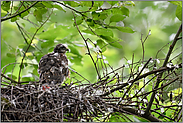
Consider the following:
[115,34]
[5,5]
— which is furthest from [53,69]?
[115,34]

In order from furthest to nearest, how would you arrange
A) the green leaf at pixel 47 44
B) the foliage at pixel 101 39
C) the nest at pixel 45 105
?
1. the green leaf at pixel 47 44
2. the foliage at pixel 101 39
3. the nest at pixel 45 105

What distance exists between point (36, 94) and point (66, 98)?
0.16m

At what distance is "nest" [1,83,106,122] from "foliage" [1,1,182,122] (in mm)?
96

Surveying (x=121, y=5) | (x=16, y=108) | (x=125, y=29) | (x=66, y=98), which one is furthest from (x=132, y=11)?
(x=16, y=108)

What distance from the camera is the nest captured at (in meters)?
0.89

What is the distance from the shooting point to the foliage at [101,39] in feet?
3.61

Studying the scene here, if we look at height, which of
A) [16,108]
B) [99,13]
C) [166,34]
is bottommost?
[16,108]

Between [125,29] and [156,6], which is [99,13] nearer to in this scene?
[125,29]

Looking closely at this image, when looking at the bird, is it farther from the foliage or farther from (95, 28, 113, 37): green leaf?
(95, 28, 113, 37): green leaf

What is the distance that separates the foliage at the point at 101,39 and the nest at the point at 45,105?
10 centimetres

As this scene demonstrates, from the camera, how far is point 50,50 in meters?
1.67

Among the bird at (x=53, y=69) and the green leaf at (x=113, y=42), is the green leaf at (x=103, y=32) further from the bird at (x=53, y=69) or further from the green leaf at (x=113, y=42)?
the bird at (x=53, y=69)

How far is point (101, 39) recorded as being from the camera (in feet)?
4.33

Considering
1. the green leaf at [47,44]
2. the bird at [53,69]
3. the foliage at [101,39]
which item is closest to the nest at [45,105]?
the foliage at [101,39]
